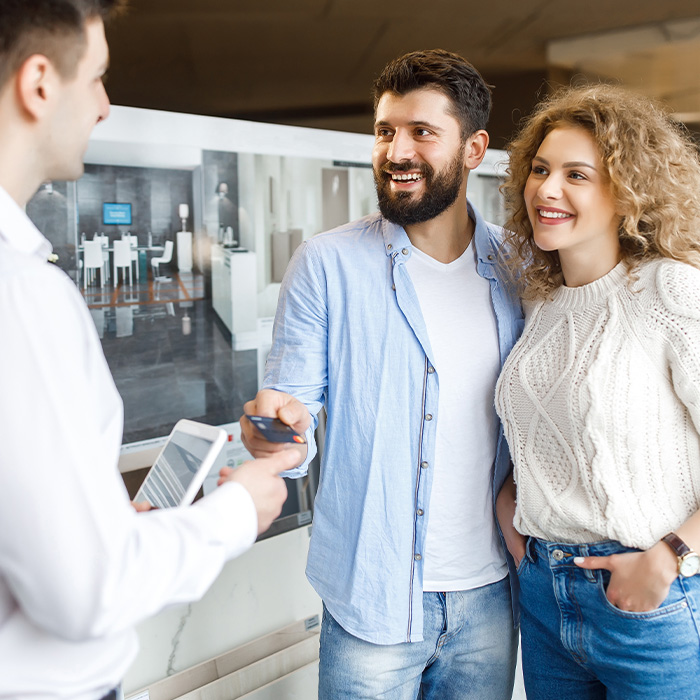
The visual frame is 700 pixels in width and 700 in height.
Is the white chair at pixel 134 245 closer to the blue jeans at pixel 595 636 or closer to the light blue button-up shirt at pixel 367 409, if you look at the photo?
the light blue button-up shirt at pixel 367 409

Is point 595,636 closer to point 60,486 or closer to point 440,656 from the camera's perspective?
point 440,656

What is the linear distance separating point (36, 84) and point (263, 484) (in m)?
0.59

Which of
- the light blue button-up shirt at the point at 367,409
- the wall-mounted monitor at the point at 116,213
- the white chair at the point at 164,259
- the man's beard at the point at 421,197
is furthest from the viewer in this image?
the white chair at the point at 164,259

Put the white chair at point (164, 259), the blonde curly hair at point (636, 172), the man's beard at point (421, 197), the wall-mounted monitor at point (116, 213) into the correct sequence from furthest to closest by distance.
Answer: the white chair at point (164, 259), the wall-mounted monitor at point (116, 213), the man's beard at point (421, 197), the blonde curly hair at point (636, 172)

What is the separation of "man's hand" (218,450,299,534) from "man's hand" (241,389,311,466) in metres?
0.27

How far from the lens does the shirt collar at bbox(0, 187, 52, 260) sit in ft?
2.53

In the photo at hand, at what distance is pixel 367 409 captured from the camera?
158 centimetres

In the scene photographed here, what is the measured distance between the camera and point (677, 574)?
1297 mm

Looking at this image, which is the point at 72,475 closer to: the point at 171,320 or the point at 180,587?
the point at 180,587

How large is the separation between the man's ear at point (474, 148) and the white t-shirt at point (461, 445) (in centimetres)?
39

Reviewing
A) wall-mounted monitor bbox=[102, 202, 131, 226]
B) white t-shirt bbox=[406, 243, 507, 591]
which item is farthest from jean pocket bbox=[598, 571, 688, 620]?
wall-mounted monitor bbox=[102, 202, 131, 226]

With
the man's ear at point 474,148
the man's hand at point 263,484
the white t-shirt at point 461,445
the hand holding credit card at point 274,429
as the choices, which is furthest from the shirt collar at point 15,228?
the man's ear at point 474,148

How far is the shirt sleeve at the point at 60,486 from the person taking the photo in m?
0.67

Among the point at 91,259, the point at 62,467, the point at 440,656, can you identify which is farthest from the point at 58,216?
the point at 440,656
